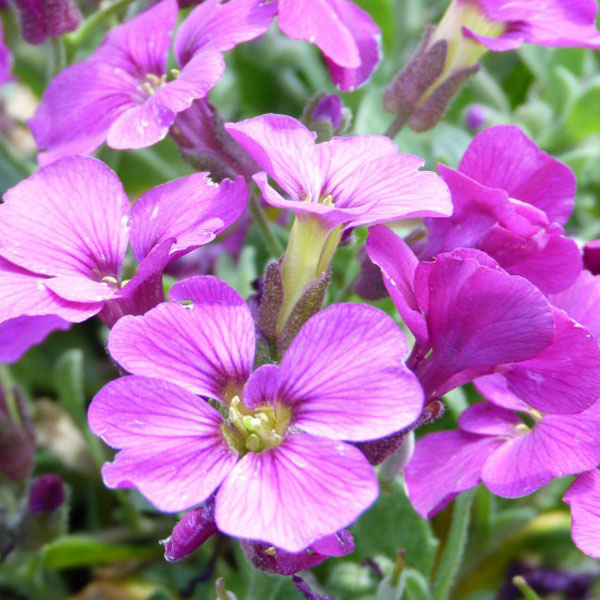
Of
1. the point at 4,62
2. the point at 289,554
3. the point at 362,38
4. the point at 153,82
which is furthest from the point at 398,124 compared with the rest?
the point at 4,62

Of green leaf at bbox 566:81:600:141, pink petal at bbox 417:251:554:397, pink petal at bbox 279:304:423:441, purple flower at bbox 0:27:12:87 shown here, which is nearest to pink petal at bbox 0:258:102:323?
pink petal at bbox 279:304:423:441

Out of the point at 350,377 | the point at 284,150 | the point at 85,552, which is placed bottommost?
the point at 85,552

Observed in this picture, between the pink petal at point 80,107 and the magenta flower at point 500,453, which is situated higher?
the pink petal at point 80,107

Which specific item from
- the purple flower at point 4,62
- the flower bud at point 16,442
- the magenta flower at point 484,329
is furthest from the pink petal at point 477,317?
the purple flower at point 4,62

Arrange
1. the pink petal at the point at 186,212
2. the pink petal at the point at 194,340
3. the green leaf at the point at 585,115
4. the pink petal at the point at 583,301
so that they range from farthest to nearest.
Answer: the green leaf at the point at 585,115 < the pink petal at the point at 583,301 < the pink petal at the point at 186,212 < the pink petal at the point at 194,340

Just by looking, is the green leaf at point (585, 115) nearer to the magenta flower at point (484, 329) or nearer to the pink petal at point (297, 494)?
the magenta flower at point (484, 329)

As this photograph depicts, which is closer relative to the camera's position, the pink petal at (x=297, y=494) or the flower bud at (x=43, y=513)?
the pink petal at (x=297, y=494)

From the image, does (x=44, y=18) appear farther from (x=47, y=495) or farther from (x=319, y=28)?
(x=47, y=495)
